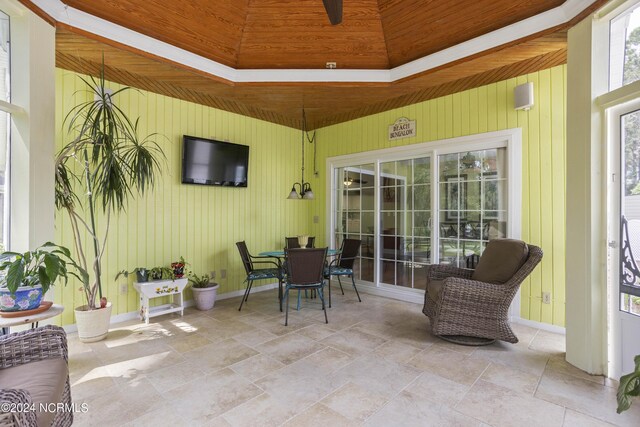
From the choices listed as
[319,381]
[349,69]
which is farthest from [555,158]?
[319,381]

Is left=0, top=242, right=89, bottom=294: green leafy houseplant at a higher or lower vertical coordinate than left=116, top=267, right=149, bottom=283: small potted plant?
higher

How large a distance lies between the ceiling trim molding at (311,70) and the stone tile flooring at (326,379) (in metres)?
2.90

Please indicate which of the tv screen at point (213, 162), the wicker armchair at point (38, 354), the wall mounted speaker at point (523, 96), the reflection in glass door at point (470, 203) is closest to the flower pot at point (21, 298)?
the wicker armchair at point (38, 354)

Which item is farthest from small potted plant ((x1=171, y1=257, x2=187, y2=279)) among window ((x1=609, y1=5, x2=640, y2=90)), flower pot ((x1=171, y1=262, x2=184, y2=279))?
window ((x1=609, y1=5, x2=640, y2=90))

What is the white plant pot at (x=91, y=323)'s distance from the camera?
3.01 m

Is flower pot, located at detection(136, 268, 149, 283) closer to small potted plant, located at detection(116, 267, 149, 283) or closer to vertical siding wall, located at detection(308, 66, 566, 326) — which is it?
small potted plant, located at detection(116, 267, 149, 283)

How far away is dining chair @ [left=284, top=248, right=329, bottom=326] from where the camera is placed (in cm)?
354

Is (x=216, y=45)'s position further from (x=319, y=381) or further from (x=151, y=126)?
(x=319, y=381)

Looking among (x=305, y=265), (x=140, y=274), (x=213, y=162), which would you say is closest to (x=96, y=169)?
(x=140, y=274)

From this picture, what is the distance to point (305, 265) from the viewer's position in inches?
142

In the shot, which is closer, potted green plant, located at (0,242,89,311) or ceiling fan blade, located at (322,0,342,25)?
potted green plant, located at (0,242,89,311)

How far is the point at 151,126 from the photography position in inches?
157

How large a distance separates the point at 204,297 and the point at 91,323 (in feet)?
4.09

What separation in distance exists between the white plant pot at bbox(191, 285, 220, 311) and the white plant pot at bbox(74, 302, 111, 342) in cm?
107
